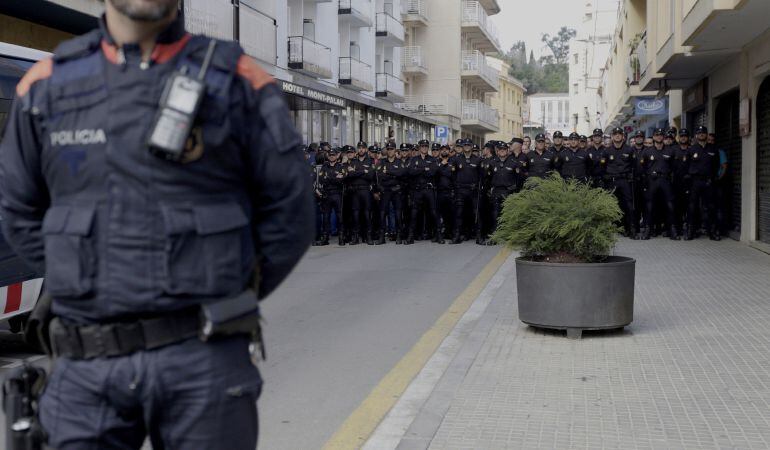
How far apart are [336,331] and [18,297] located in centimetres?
269

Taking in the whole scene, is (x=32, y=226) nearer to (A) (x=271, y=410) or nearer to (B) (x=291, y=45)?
(A) (x=271, y=410)

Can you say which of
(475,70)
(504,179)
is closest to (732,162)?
(504,179)

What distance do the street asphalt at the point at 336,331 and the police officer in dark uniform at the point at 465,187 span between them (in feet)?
9.34

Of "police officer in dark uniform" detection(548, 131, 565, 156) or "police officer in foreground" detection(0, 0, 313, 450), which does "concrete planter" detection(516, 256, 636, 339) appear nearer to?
"police officer in foreground" detection(0, 0, 313, 450)

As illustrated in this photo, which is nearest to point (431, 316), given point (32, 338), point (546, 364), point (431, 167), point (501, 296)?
point (501, 296)

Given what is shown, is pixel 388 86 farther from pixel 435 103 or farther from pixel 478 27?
pixel 478 27

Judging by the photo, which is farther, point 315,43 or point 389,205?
point 315,43

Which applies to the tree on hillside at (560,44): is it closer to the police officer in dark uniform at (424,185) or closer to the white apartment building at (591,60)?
the white apartment building at (591,60)

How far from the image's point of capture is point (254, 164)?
7.90 ft

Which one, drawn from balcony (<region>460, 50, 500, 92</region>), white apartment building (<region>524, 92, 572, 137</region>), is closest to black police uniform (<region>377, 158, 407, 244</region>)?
balcony (<region>460, 50, 500, 92</region>)

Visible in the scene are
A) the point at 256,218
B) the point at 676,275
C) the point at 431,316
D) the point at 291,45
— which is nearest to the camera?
the point at 256,218

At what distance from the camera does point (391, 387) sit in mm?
6148

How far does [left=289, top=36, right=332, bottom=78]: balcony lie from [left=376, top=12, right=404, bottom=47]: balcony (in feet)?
30.5

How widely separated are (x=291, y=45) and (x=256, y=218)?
2458 cm
